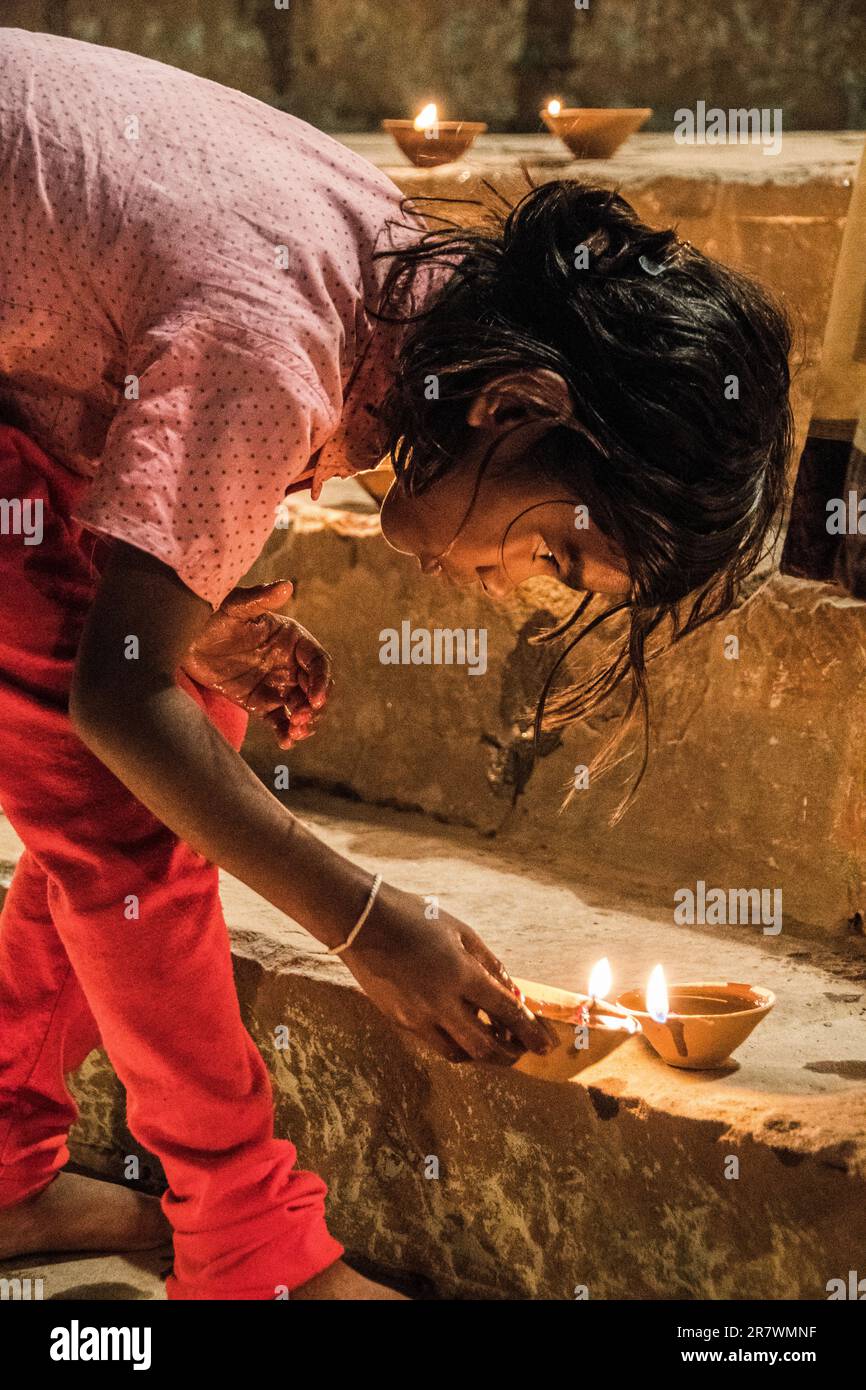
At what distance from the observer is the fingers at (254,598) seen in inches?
80.3

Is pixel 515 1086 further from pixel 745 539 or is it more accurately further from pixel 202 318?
pixel 202 318

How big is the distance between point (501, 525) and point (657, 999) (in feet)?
2.45

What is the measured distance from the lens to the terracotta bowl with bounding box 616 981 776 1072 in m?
2.06

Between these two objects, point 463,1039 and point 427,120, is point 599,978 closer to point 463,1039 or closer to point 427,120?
point 463,1039

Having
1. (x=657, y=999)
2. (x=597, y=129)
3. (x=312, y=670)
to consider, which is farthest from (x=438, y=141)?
(x=657, y=999)

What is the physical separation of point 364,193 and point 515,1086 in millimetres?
1202

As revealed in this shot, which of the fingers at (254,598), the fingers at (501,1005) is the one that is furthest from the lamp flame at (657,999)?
the fingers at (254,598)

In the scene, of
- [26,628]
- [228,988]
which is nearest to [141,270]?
[26,628]

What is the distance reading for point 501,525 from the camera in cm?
167

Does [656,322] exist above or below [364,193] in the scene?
below

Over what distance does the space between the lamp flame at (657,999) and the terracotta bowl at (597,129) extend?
7.53 feet

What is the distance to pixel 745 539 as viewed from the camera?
5.59ft

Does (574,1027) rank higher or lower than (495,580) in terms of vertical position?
lower

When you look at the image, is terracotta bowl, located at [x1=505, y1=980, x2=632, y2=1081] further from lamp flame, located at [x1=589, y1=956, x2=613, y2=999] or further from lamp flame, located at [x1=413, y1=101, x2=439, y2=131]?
lamp flame, located at [x1=413, y1=101, x2=439, y2=131]
